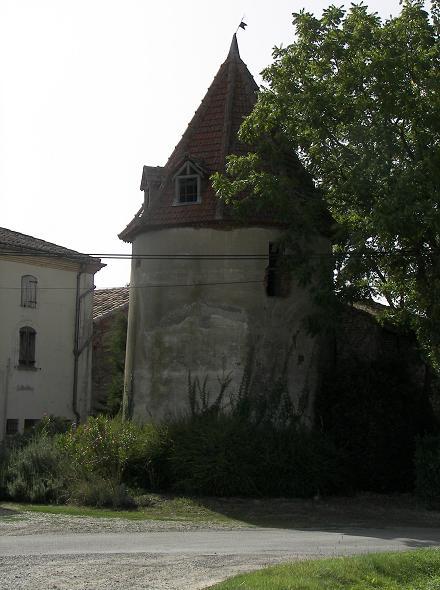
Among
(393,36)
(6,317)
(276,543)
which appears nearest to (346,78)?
(393,36)

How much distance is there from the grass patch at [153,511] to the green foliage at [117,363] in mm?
7887

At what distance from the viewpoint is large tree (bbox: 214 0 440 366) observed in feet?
69.3

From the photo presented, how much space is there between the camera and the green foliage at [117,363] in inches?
1196

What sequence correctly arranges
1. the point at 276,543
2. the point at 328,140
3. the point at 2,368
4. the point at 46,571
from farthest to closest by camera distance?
the point at 2,368
the point at 328,140
the point at 276,543
the point at 46,571

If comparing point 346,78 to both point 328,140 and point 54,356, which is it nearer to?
point 328,140

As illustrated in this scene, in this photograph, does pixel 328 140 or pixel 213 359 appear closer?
pixel 328 140

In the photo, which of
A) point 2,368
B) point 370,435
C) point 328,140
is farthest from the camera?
point 2,368

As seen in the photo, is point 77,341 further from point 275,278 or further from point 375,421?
point 375,421

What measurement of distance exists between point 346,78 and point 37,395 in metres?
20.9

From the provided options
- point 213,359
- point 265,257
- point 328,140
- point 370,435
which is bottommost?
point 370,435

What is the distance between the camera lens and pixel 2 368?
3634cm

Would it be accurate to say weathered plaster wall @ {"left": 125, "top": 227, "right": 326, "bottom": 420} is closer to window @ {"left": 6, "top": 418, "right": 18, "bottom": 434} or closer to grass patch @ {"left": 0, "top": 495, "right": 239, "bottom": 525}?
grass patch @ {"left": 0, "top": 495, "right": 239, "bottom": 525}

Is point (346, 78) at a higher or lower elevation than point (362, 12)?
lower

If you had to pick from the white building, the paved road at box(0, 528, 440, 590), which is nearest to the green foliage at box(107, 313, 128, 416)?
the white building
